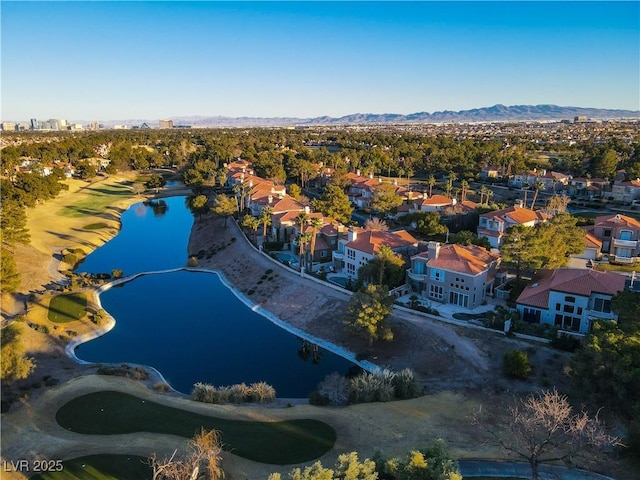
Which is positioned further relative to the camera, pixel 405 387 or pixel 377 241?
pixel 377 241

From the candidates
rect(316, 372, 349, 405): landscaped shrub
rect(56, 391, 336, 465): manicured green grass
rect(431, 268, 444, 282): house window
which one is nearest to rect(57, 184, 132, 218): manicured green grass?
rect(56, 391, 336, 465): manicured green grass

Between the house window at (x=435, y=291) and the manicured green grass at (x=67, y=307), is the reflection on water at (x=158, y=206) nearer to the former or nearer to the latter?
the manicured green grass at (x=67, y=307)

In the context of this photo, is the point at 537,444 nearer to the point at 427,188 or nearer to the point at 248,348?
the point at 248,348

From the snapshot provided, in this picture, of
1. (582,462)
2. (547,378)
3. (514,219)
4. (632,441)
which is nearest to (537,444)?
(582,462)

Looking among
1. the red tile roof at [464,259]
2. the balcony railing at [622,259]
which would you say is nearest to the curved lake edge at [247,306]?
the red tile roof at [464,259]

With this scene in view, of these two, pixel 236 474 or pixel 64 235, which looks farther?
pixel 64 235

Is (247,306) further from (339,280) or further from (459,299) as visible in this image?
(459,299)

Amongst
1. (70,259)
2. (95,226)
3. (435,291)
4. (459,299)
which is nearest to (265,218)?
(70,259)
